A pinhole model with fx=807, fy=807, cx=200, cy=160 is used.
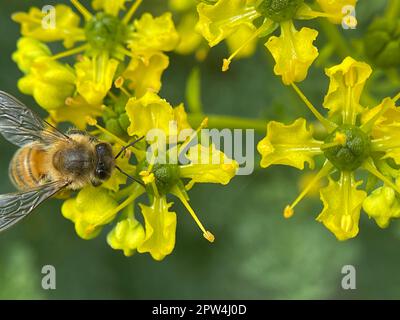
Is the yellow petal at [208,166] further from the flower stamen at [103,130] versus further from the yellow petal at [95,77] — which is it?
the yellow petal at [95,77]

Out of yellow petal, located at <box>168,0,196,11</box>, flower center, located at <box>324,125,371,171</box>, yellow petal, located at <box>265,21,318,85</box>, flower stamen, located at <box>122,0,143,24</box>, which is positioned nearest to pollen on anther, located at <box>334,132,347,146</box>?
flower center, located at <box>324,125,371,171</box>

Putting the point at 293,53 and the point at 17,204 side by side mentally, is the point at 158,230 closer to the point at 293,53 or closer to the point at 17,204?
the point at 17,204

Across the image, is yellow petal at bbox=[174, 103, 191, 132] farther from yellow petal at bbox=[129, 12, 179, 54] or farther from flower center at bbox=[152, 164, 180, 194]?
yellow petal at bbox=[129, 12, 179, 54]

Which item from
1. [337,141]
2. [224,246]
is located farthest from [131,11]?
[224,246]

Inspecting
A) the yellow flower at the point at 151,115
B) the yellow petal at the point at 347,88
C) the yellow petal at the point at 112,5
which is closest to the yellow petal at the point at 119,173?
the yellow flower at the point at 151,115

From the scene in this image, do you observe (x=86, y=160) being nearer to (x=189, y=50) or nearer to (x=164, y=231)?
(x=164, y=231)
